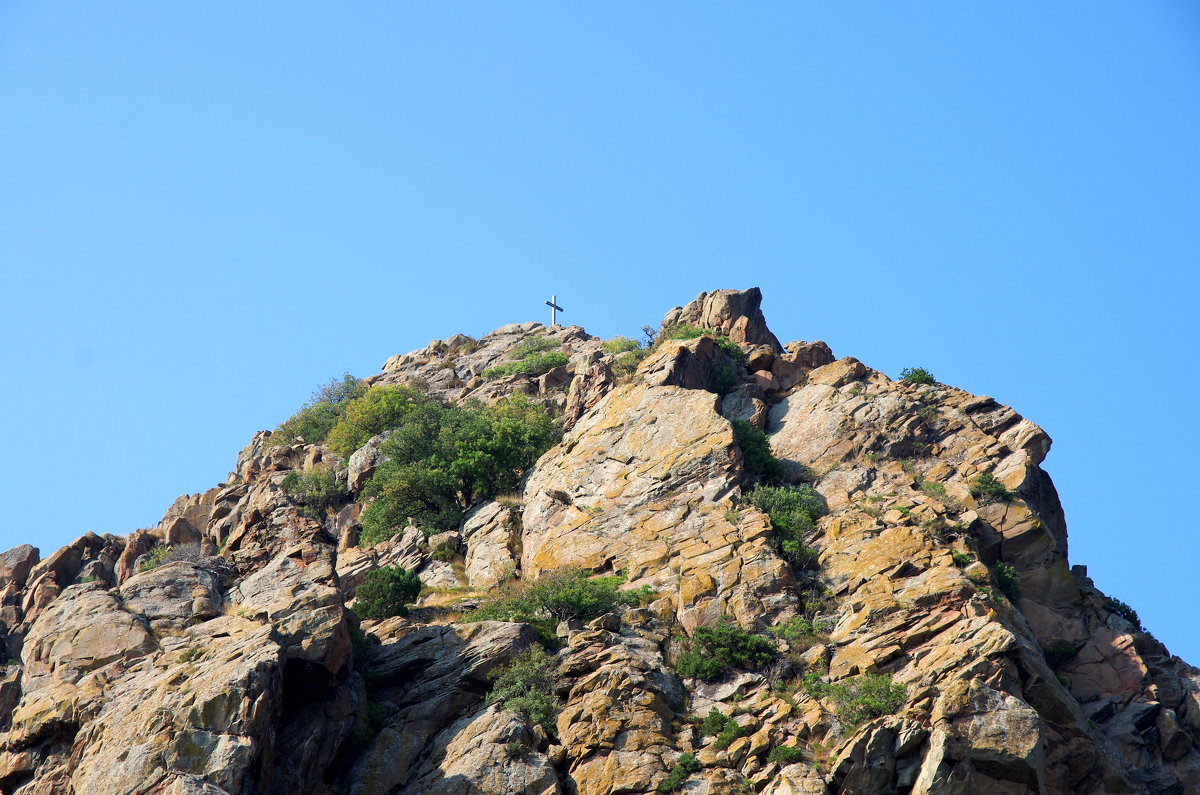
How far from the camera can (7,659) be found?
155 ft

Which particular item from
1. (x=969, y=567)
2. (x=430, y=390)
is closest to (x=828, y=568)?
(x=969, y=567)

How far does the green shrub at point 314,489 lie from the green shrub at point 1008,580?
106 ft

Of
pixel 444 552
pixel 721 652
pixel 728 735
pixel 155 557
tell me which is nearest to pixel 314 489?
pixel 155 557

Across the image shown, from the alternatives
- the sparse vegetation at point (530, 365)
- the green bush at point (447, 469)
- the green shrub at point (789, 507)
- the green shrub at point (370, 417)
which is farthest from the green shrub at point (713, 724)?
the sparse vegetation at point (530, 365)

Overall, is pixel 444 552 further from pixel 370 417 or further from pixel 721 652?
pixel 370 417

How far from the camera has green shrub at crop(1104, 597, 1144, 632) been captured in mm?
48875

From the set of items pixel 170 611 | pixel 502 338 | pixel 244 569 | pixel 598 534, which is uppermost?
pixel 502 338

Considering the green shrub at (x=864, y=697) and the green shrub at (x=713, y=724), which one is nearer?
the green shrub at (x=864, y=697)

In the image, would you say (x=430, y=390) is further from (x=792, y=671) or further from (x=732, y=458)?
(x=792, y=671)

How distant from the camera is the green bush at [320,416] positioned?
74.4 meters

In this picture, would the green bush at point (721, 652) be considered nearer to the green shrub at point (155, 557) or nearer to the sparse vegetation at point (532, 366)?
the green shrub at point (155, 557)

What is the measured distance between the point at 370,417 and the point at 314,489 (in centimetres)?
826

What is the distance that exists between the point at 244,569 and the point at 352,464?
50.5ft

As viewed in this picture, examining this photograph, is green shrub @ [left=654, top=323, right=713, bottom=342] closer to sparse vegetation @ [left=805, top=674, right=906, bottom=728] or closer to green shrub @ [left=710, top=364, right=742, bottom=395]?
green shrub @ [left=710, top=364, right=742, bottom=395]
